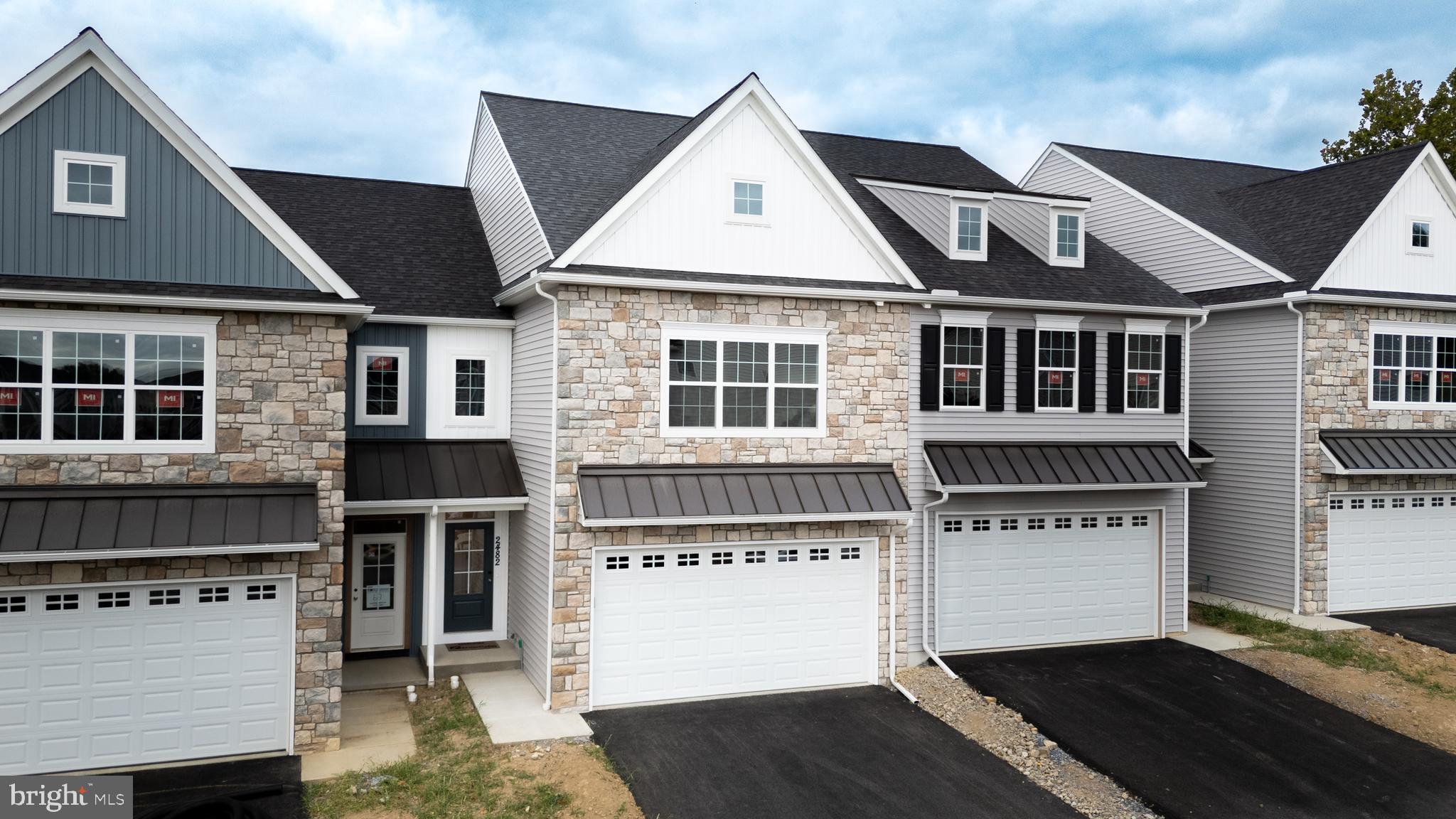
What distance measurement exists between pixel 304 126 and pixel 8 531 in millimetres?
26972

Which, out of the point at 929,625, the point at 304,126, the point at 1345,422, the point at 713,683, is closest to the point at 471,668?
the point at 713,683

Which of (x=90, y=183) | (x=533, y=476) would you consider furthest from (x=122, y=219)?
(x=533, y=476)

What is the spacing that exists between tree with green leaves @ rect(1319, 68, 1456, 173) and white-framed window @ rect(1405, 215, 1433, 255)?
10.9 m

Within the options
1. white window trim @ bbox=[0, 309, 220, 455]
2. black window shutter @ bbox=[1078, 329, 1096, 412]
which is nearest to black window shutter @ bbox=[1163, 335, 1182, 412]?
black window shutter @ bbox=[1078, 329, 1096, 412]

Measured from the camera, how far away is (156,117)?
11.1 m

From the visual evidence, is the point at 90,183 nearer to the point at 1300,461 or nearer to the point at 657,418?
the point at 657,418

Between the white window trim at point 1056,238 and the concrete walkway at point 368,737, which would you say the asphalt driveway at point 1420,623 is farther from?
the concrete walkway at point 368,737

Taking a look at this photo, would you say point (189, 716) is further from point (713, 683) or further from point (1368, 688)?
point (1368, 688)

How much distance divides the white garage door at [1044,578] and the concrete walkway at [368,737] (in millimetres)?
8173

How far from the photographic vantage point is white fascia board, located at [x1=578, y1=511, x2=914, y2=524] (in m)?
12.6

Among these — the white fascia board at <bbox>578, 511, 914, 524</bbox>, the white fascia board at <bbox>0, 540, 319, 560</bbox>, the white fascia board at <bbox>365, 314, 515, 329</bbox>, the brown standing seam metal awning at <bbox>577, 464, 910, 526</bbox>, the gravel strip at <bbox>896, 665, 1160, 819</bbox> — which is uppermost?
the white fascia board at <bbox>365, 314, 515, 329</bbox>

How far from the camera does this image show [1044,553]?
53.6 ft

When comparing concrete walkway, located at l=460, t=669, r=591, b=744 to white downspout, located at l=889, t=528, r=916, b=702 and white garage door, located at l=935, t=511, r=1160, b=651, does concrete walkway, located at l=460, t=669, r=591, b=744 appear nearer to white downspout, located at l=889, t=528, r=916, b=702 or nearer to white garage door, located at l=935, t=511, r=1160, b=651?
white downspout, located at l=889, t=528, r=916, b=702

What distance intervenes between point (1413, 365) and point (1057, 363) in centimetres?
816
